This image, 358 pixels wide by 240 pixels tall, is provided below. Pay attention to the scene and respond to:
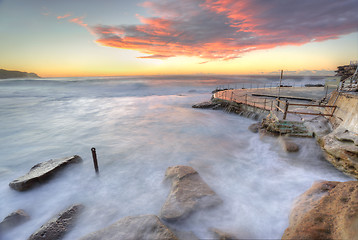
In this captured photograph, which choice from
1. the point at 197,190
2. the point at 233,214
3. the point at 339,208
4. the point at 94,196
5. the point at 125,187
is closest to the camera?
the point at 339,208

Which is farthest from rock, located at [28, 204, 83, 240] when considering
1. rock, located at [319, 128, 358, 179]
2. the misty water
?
rock, located at [319, 128, 358, 179]

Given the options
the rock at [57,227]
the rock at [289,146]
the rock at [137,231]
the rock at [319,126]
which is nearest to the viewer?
the rock at [137,231]

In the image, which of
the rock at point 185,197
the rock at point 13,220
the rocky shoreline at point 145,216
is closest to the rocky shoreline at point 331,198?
the rocky shoreline at point 145,216

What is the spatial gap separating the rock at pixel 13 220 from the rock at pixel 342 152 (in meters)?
11.2

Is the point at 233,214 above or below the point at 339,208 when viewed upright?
below

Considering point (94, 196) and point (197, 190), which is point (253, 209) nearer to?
point (197, 190)

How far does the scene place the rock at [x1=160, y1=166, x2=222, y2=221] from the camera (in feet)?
14.9

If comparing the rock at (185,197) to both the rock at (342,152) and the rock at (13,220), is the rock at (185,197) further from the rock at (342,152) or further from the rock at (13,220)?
the rock at (342,152)

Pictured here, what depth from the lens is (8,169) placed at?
795 cm

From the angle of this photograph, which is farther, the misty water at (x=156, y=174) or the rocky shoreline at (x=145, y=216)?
the misty water at (x=156, y=174)

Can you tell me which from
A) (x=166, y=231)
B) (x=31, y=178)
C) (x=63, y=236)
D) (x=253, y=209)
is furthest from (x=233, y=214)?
(x=31, y=178)

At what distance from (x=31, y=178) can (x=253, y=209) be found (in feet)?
26.5

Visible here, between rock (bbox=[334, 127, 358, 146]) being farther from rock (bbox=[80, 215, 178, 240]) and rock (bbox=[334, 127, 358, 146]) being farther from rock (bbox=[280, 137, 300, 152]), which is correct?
rock (bbox=[80, 215, 178, 240])

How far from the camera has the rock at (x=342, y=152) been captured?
5.89 meters
